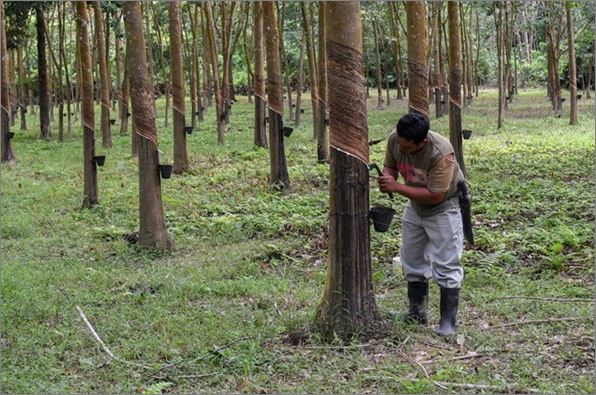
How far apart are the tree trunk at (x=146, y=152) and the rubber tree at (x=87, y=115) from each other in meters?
2.60

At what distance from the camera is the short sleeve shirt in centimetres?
514

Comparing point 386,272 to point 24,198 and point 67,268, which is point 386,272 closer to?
point 67,268

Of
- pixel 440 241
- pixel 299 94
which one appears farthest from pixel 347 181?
pixel 299 94

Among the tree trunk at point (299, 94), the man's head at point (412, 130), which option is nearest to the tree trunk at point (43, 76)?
the tree trunk at point (299, 94)

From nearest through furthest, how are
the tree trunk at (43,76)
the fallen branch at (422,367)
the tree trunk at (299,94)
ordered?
the fallen branch at (422,367), the tree trunk at (43,76), the tree trunk at (299,94)

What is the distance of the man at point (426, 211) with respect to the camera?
202 inches

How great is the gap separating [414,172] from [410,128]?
39cm

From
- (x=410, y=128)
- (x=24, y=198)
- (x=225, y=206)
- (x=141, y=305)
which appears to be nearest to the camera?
(x=410, y=128)

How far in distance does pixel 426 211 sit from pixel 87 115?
706 cm

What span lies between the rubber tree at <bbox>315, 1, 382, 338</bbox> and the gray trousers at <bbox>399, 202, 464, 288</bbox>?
0.45 metres

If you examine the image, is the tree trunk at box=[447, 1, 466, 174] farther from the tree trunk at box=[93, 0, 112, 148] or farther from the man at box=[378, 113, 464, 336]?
the tree trunk at box=[93, 0, 112, 148]

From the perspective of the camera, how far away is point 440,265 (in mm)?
5332

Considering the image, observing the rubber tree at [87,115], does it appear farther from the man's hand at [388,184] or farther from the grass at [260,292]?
the man's hand at [388,184]

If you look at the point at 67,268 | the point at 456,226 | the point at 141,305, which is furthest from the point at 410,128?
the point at 67,268
